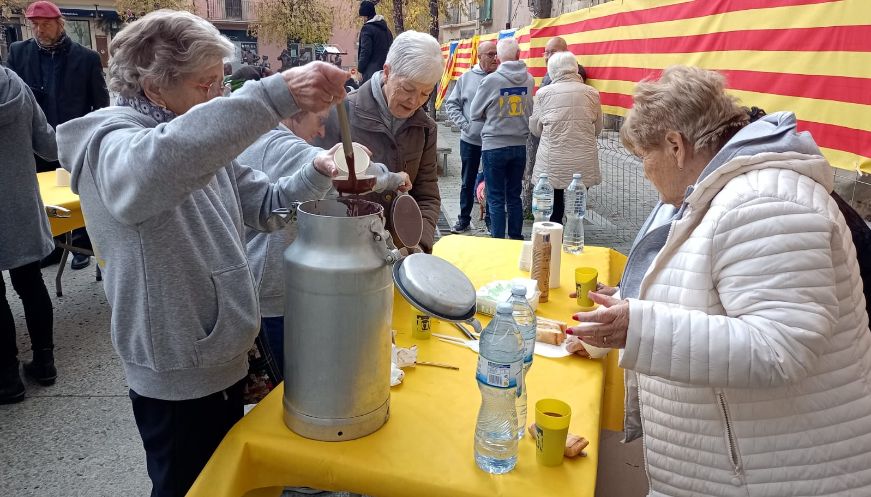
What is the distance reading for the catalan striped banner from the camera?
2801 millimetres

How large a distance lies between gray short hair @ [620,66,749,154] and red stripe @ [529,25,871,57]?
5.40 feet

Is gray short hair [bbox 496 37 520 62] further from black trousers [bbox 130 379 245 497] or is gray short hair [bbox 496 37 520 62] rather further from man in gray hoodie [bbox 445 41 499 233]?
black trousers [bbox 130 379 245 497]

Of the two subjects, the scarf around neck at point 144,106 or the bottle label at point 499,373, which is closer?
the bottle label at point 499,373

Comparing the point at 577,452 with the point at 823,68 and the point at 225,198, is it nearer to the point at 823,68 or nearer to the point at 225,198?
the point at 225,198

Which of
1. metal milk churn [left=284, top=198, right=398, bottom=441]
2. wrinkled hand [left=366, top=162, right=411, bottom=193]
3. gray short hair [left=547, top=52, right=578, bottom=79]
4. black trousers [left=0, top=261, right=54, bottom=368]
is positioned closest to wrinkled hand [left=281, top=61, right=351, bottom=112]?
metal milk churn [left=284, top=198, right=398, bottom=441]

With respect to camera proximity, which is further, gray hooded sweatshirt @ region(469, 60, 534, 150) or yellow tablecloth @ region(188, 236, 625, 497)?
gray hooded sweatshirt @ region(469, 60, 534, 150)

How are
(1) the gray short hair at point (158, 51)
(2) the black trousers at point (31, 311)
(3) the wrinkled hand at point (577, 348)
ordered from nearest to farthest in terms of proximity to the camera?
(1) the gray short hair at point (158, 51) < (3) the wrinkled hand at point (577, 348) < (2) the black trousers at point (31, 311)

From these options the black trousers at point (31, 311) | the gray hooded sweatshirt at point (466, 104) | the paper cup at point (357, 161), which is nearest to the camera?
the paper cup at point (357, 161)

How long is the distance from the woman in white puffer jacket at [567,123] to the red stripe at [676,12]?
1.58 ft

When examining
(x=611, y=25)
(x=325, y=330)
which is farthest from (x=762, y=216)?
(x=611, y=25)

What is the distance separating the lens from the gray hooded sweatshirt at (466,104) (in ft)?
20.2

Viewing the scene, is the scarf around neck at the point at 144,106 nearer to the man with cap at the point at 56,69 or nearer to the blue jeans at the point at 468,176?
the man with cap at the point at 56,69

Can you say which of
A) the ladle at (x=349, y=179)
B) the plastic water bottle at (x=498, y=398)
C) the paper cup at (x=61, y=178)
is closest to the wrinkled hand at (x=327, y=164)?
the ladle at (x=349, y=179)

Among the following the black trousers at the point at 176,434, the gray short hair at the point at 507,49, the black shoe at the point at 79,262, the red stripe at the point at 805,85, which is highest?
the gray short hair at the point at 507,49
